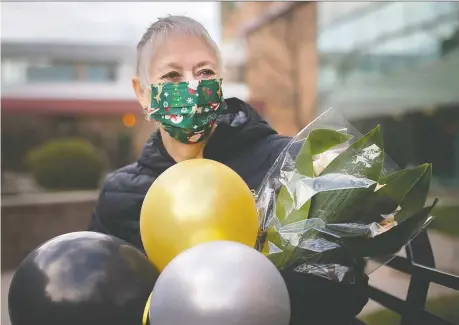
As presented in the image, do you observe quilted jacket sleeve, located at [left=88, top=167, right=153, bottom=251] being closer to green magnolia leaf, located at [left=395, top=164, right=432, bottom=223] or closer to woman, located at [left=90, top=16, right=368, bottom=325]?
woman, located at [left=90, top=16, right=368, bottom=325]

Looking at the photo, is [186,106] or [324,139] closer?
[324,139]

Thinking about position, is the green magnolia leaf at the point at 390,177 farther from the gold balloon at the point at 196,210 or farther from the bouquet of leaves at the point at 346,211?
the gold balloon at the point at 196,210

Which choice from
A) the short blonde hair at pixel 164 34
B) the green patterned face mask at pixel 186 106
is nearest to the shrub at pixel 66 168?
the short blonde hair at pixel 164 34

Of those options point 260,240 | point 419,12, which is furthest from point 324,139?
point 419,12

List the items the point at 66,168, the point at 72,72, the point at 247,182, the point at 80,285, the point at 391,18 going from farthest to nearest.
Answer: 1. the point at 72,72
2. the point at 391,18
3. the point at 66,168
4. the point at 247,182
5. the point at 80,285

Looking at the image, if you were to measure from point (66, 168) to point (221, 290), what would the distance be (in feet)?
29.1

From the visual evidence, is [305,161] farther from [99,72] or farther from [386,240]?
[99,72]

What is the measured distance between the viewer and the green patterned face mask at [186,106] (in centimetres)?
163

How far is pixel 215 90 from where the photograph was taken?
1683mm

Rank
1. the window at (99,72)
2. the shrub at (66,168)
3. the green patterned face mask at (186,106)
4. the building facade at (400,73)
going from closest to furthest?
the green patterned face mask at (186,106), the shrub at (66,168), the building facade at (400,73), the window at (99,72)

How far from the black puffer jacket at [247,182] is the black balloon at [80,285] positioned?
36cm

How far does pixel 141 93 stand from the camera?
6.13ft

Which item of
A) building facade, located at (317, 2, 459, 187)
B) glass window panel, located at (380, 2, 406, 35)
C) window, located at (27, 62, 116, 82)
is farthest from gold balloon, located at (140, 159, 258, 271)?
window, located at (27, 62, 116, 82)

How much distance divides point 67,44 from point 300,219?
53.7ft
